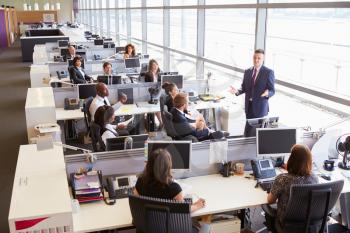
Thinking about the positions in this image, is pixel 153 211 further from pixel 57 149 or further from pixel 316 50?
pixel 316 50

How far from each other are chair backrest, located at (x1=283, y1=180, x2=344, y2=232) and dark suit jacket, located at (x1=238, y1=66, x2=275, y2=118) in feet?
8.18

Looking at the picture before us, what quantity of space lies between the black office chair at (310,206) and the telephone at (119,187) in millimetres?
1221

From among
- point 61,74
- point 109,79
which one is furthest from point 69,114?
point 61,74

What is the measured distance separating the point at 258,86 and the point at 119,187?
2664 millimetres

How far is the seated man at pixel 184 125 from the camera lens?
4737 mm

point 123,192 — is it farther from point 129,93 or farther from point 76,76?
point 76,76

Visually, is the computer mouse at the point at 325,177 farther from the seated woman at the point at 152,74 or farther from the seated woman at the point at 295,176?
the seated woman at the point at 152,74

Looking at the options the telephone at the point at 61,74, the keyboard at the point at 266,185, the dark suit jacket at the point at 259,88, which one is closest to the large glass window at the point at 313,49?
the dark suit jacket at the point at 259,88

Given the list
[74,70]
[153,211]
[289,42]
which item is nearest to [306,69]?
[289,42]

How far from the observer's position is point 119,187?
3201 millimetres

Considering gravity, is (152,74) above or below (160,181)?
above

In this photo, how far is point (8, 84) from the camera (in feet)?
37.2

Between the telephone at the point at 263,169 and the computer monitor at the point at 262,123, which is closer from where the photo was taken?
the telephone at the point at 263,169

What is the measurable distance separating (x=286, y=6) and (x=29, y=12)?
25.3 metres
